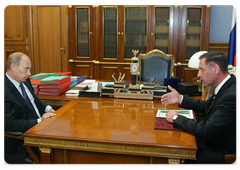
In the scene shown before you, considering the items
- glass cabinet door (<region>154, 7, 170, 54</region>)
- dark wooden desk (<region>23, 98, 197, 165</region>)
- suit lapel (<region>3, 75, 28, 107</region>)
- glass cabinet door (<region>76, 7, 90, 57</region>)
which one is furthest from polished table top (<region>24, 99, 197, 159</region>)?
glass cabinet door (<region>76, 7, 90, 57</region>)

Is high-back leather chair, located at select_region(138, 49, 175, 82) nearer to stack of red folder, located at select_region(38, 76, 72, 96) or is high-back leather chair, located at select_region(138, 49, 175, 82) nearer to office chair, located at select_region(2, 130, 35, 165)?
stack of red folder, located at select_region(38, 76, 72, 96)

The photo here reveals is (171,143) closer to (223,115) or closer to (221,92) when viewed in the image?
(223,115)

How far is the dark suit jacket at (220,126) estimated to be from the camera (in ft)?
4.70

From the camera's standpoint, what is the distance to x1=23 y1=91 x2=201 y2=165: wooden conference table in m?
1.35

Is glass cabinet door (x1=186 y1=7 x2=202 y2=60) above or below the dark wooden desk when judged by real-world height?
above

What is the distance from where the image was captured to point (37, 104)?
2.16 meters

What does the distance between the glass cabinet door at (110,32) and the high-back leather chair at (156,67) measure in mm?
1626

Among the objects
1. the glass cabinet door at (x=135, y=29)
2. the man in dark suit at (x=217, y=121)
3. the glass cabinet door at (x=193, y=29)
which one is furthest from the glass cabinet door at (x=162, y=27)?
the man in dark suit at (x=217, y=121)

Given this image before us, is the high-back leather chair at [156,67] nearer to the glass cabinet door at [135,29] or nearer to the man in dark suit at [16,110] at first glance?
the glass cabinet door at [135,29]

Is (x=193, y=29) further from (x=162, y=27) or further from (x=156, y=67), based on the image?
(x=156, y=67)

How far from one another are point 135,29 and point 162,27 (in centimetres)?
54

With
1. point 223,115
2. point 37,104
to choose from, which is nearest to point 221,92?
point 223,115

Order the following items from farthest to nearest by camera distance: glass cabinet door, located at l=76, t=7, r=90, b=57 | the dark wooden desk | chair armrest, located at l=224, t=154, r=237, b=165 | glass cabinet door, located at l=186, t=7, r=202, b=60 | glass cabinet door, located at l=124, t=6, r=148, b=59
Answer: glass cabinet door, located at l=76, t=7, r=90, b=57, glass cabinet door, located at l=124, t=6, r=148, b=59, glass cabinet door, located at l=186, t=7, r=202, b=60, chair armrest, located at l=224, t=154, r=237, b=165, the dark wooden desk

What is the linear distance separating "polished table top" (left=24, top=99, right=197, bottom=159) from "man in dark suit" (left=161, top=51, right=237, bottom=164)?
84mm
